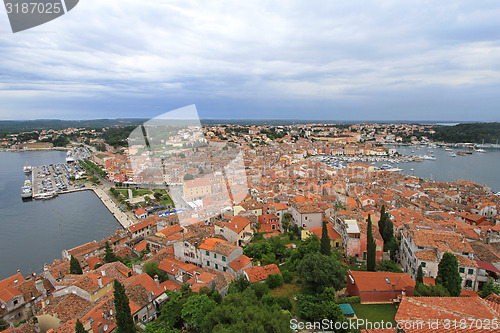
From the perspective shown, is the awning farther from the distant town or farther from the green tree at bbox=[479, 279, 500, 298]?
the green tree at bbox=[479, 279, 500, 298]

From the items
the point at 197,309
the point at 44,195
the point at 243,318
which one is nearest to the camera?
the point at 243,318

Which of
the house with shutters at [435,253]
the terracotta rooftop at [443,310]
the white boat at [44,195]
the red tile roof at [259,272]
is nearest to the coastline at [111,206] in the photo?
the white boat at [44,195]

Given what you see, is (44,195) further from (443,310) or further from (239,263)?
(443,310)

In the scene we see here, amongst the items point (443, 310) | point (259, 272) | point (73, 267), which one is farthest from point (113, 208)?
point (443, 310)

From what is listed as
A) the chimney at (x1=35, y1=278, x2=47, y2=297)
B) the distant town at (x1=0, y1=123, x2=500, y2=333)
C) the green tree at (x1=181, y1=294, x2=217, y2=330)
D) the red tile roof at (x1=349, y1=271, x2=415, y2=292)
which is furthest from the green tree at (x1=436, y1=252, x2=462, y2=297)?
the chimney at (x1=35, y1=278, x2=47, y2=297)

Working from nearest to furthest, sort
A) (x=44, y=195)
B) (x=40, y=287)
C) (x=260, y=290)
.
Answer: (x=260, y=290)
(x=40, y=287)
(x=44, y=195)

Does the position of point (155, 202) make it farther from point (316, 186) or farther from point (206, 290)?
point (206, 290)

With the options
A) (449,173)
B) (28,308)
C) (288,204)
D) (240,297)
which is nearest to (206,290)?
(240,297)

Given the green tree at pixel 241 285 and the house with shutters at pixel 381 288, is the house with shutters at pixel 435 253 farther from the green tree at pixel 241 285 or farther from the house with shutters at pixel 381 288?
the green tree at pixel 241 285
